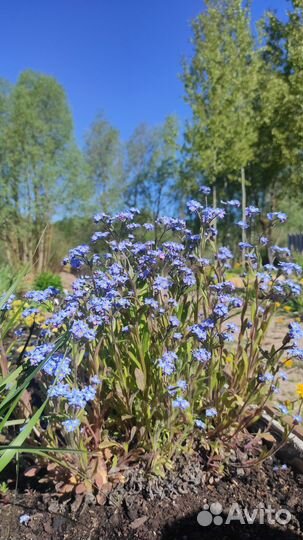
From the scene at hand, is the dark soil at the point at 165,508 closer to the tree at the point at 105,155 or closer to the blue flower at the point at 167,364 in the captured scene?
the blue flower at the point at 167,364

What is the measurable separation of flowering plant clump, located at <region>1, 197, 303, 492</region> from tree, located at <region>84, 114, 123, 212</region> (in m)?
18.8

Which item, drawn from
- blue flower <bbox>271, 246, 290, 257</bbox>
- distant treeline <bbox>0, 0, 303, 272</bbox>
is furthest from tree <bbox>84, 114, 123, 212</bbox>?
blue flower <bbox>271, 246, 290, 257</bbox>

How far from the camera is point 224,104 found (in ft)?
34.1

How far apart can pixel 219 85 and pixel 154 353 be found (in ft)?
32.2

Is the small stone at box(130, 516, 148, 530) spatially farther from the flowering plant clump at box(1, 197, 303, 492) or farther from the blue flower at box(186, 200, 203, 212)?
the blue flower at box(186, 200, 203, 212)

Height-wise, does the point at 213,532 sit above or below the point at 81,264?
below

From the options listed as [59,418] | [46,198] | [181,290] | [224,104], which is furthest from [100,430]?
[46,198]

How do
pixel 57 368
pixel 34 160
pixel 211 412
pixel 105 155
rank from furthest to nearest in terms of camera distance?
pixel 105 155, pixel 34 160, pixel 211 412, pixel 57 368

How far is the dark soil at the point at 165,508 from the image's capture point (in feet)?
5.11

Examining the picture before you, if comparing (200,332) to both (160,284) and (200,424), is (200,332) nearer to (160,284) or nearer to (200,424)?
(160,284)

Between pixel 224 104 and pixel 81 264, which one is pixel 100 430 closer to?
pixel 81 264

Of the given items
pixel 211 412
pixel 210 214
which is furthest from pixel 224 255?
pixel 211 412

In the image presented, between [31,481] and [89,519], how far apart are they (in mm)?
387

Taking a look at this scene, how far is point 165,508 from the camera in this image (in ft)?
5.46
